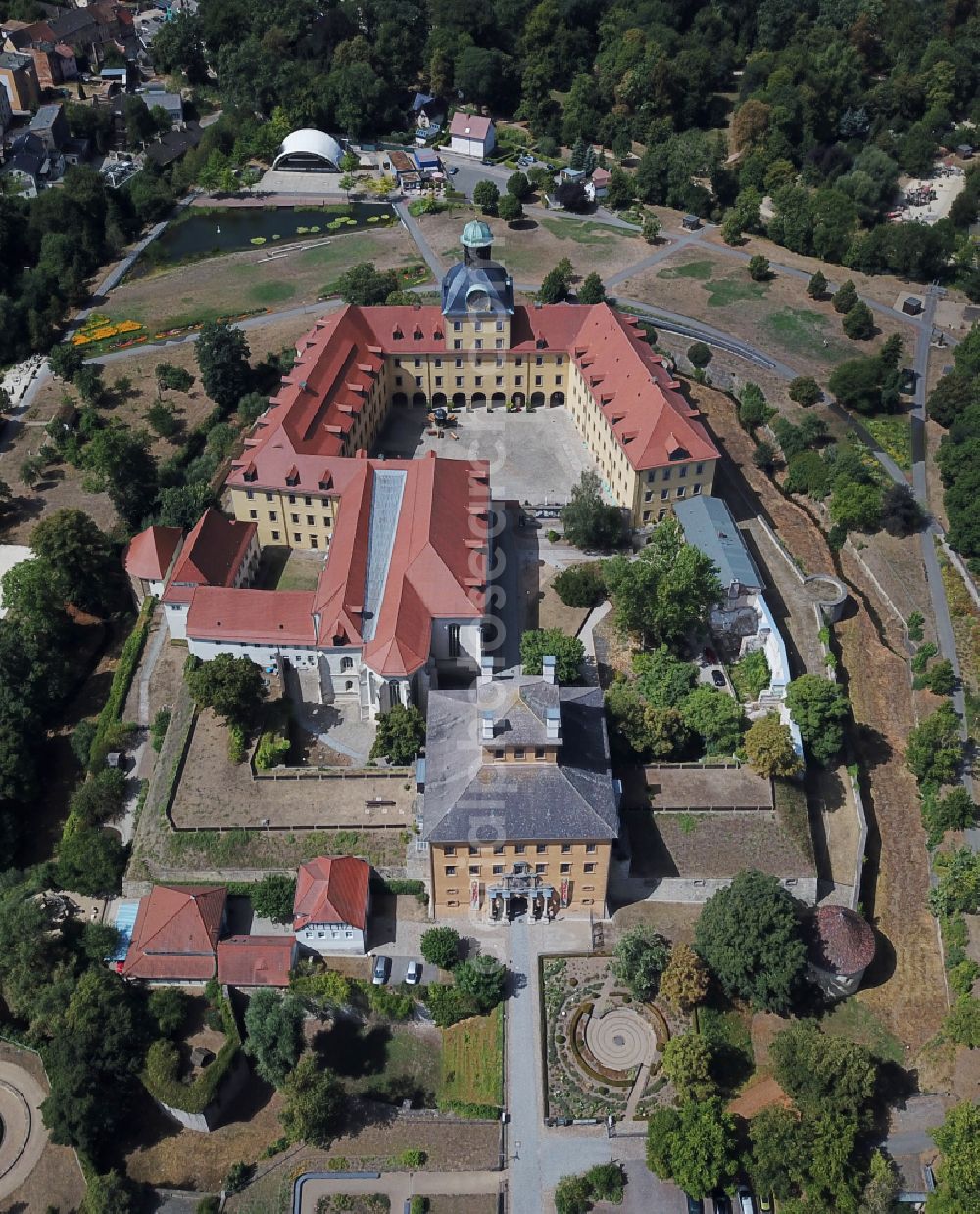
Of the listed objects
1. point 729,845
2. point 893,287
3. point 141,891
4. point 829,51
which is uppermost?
point 829,51

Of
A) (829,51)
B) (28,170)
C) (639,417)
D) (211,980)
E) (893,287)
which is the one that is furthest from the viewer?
(829,51)

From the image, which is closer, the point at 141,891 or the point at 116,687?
the point at 141,891

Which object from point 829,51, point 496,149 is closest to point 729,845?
point 496,149

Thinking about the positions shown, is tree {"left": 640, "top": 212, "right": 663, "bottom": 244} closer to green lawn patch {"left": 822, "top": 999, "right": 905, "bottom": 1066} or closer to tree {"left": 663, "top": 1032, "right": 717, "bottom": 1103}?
green lawn patch {"left": 822, "top": 999, "right": 905, "bottom": 1066}

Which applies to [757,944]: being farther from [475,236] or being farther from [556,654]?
[475,236]

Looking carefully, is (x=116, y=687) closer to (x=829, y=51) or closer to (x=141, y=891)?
(x=141, y=891)

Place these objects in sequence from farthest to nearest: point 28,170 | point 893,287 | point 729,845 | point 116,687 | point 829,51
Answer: point 829,51
point 28,170
point 893,287
point 116,687
point 729,845

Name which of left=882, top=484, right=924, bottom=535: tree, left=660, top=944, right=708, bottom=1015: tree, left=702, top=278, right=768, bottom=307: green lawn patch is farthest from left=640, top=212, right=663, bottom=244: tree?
left=660, top=944, right=708, bottom=1015: tree
